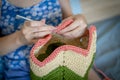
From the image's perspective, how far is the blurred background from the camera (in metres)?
0.87

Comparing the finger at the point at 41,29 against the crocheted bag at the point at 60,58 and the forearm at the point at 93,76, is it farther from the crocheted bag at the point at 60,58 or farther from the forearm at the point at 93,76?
the forearm at the point at 93,76

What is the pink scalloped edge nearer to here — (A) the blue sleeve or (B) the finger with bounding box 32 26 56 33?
(B) the finger with bounding box 32 26 56 33

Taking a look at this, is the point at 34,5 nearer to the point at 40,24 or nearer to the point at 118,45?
the point at 40,24

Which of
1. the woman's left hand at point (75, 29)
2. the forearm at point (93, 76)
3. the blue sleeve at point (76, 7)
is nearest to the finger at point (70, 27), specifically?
the woman's left hand at point (75, 29)

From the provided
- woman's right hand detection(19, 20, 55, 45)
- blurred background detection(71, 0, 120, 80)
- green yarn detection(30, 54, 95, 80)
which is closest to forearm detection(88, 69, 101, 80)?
blurred background detection(71, 0, 120, 80)

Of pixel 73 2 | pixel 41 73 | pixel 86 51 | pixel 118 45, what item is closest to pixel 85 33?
pixel 86 51

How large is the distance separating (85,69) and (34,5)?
0.30 m

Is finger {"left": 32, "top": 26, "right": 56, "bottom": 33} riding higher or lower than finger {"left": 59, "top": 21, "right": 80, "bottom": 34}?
higher

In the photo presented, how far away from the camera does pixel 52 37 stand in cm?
61

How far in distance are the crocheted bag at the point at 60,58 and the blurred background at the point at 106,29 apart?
0.26 meters

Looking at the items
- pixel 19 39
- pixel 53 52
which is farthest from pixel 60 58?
pixel 19 39

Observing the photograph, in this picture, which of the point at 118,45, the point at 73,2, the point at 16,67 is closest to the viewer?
the point at 16,67

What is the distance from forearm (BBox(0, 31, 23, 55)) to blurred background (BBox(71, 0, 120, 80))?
0.37m

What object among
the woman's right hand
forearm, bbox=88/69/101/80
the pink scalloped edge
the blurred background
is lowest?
forearm, bbox=88/69/101/80
